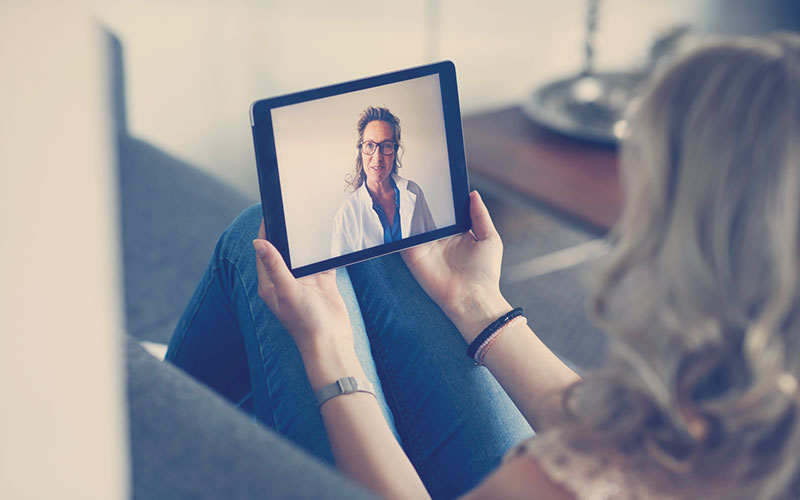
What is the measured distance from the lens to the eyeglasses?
83cm

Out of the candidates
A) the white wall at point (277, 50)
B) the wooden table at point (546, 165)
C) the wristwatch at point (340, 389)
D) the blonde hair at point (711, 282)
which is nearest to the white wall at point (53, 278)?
the wristwatch at point (340, 389)

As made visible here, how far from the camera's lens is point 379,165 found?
0.84 metres

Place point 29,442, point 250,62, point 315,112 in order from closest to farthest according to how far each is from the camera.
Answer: point 29,442 < point 315,112 < point 250,62

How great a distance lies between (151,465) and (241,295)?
38 centimetres

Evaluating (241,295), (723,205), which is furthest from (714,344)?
(241,295)

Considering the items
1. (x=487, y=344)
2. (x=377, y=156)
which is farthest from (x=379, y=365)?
(x=377, y=156)

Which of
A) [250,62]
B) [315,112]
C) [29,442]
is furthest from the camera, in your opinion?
[250,62]

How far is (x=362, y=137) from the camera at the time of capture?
0.82 metres

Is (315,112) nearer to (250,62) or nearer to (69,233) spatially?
(69,233)

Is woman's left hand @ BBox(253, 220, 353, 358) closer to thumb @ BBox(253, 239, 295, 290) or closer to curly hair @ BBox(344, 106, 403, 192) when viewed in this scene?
thumb @ BBox(253, 239, 295, 290)

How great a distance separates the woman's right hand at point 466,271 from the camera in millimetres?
856

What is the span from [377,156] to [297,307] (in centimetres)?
20

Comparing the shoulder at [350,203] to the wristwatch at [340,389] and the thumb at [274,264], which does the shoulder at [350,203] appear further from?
the wristwatch at [340,389]

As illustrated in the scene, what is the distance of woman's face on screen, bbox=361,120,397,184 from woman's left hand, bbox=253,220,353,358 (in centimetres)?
14
